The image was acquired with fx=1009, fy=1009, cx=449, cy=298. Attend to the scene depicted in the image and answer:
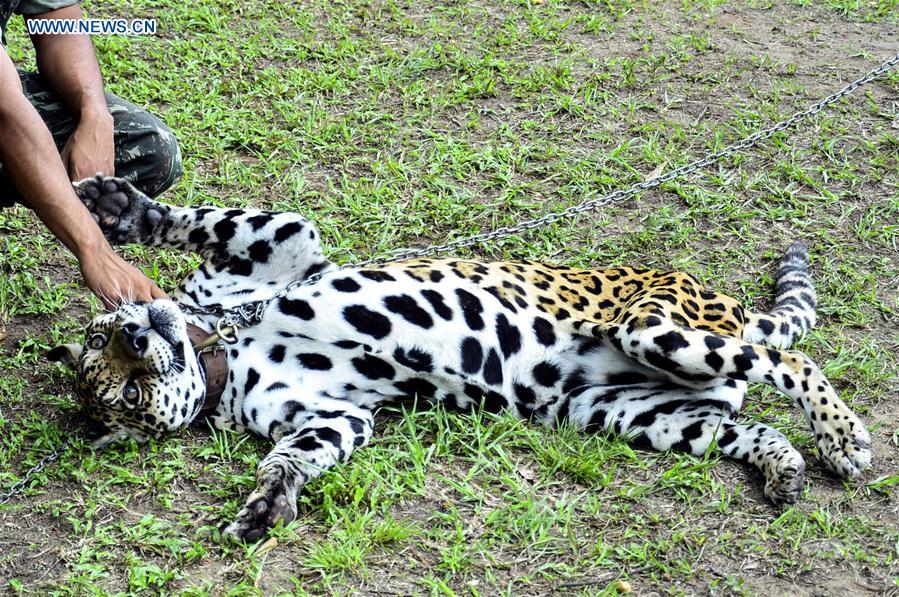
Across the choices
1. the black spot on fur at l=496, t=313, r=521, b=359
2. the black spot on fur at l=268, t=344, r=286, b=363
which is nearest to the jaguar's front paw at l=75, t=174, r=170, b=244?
the black spot on fur at l=268, t=344, r=286, b=363

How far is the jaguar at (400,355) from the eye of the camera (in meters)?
5.17

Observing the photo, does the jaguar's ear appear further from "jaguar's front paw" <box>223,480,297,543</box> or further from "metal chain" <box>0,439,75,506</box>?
"jaguar's front paw" <box>223,480,297,543</box>

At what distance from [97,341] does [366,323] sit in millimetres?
1406

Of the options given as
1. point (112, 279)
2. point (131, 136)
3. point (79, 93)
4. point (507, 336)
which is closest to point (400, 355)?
point (507, 336)

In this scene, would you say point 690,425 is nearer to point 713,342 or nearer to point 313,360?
point 713,342

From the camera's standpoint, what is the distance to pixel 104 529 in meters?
4.82

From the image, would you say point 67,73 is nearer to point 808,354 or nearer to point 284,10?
point 284,10

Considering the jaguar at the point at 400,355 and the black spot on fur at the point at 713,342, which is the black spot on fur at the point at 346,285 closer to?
the jaguar at the point at 400,355

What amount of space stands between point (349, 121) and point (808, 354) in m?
4.18

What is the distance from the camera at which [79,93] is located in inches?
234

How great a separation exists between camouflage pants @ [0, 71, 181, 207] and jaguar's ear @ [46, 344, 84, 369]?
48.2 inches

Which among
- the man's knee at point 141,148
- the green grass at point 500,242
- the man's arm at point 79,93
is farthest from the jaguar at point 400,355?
the man's knee at point 141,148

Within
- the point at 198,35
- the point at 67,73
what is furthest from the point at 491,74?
the point at 67,73

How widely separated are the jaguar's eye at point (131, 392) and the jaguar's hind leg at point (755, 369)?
255 centimetres
